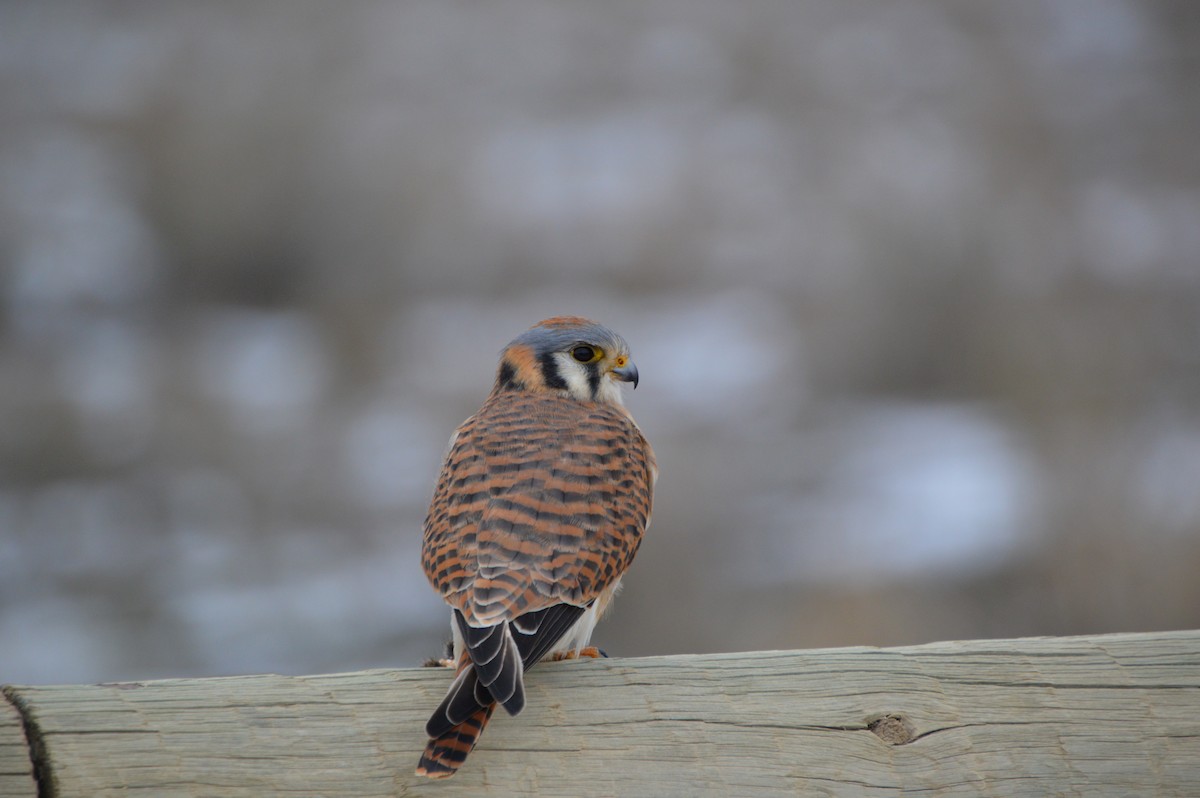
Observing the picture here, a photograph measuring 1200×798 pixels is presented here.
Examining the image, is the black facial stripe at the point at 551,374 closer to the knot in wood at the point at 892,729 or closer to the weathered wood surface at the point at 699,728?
the weathered wood surface at the point at 699,728

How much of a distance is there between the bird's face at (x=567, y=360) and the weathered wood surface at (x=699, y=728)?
107cm

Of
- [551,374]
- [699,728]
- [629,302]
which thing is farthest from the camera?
[629,302]

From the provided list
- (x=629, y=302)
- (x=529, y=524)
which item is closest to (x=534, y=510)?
(x=529, y=524)

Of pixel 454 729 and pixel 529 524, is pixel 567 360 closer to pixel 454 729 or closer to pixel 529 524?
pixel 529 524

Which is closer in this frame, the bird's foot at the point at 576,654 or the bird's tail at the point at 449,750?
the bird's tail at the point at 449,750

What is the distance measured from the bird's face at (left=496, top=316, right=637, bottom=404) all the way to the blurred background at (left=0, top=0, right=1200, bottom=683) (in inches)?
113

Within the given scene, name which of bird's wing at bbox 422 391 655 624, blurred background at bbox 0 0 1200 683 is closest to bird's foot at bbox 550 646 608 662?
bird's wing at bbox 422 391 655 624

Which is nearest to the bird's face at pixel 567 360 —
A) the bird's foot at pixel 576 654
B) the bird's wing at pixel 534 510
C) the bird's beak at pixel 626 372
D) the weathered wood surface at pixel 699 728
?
the bird's beak at pixel 626 372

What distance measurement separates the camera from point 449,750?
1.62 metres

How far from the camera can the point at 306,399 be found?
7.05m

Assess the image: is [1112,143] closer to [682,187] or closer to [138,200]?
[682,187]

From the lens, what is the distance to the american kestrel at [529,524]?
178 centimetres

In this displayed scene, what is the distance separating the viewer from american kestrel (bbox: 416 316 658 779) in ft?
5.85

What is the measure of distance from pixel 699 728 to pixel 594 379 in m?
1.34
